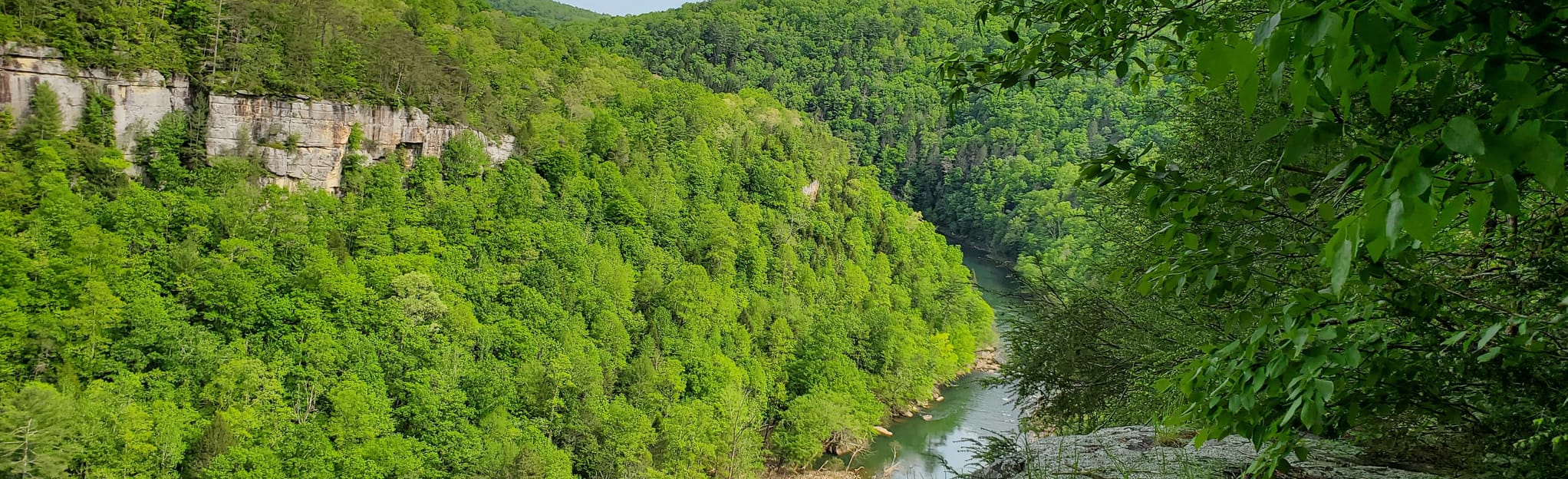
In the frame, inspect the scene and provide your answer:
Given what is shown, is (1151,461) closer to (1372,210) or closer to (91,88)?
(1372,210)

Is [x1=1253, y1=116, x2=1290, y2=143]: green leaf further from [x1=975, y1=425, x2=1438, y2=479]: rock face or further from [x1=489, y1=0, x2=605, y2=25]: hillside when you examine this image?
[x1=489, y1=0, x2=605, y2=25]: hillside

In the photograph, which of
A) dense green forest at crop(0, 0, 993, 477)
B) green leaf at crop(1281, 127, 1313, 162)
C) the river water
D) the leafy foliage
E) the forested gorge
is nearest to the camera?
the leafy foliage

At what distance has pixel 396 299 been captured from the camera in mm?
25703

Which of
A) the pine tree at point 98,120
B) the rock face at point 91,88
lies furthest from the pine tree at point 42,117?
the pine tree at point 98,120

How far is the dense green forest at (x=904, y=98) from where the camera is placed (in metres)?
68.2

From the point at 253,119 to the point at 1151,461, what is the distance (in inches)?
1197

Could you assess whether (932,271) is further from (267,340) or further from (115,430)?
(115,430)

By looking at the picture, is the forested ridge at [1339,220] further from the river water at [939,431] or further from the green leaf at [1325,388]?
the river water at [939,431]

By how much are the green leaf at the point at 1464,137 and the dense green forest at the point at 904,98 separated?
56.0 metres

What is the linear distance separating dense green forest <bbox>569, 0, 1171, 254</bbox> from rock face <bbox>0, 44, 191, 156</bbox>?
4622 centimetres

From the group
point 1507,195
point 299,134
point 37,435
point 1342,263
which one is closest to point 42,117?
point 299,134

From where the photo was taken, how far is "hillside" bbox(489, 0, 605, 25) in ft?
387

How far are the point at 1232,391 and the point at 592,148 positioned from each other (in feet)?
128

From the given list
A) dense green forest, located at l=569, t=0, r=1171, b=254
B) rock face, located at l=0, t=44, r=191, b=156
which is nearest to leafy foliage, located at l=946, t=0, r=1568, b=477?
rock face, located at l=0, t=44, r=191, b=156
